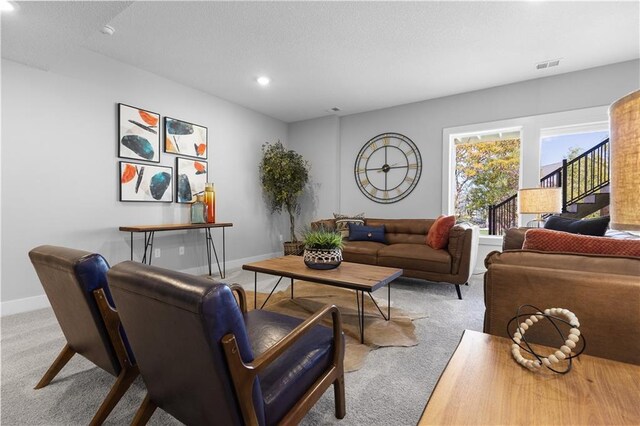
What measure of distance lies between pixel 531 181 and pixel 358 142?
8.75 ft

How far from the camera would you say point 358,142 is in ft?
17.3

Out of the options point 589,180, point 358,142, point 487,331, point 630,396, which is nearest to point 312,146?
point 358,142

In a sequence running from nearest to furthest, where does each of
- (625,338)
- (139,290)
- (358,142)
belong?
(139,290) → (625,338) → (358,142)

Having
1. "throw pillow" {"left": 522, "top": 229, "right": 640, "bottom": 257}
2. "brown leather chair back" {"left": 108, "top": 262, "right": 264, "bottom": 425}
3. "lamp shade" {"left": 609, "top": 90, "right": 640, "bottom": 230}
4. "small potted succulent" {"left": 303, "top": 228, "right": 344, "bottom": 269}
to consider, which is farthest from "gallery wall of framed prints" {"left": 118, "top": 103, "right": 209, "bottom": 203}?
"lamp shade" {"left": 609, "top": 90, "right": 640, "bottom": 230}

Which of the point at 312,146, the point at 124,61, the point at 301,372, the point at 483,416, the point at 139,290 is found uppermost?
the point at 124,61

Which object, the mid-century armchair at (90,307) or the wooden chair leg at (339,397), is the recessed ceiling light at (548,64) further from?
the mid-century armchair at (90,307)

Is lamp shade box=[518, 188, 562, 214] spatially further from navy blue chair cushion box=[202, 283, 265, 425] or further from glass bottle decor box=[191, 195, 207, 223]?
glass bottle decor box=[191, 195, 207, 223]

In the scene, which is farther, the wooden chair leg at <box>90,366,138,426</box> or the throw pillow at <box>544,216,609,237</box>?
the throw pillow at <box>544,216,609,237</box>

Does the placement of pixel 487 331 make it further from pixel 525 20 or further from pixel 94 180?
pixel 94 180

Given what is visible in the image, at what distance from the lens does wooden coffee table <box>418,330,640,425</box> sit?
70 cm

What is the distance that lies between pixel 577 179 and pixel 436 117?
2.11m

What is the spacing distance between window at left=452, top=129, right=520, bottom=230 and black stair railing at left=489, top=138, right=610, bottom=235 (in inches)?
8.8

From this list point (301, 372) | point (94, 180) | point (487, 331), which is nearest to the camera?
point (301, 372)

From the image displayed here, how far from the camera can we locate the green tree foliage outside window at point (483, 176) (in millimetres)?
4305
